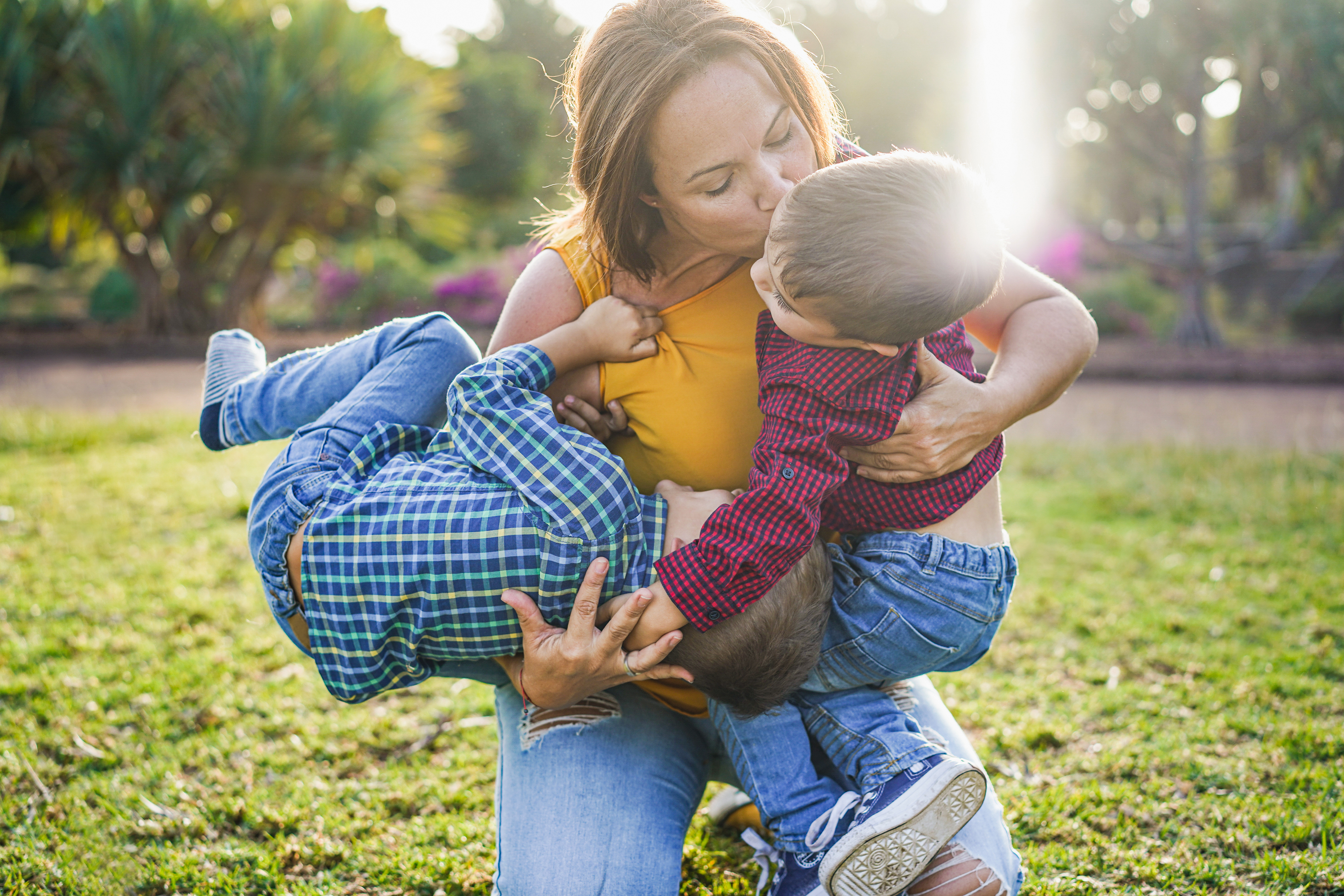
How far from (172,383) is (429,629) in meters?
8.34

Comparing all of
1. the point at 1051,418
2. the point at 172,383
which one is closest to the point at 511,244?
the point at 172,383

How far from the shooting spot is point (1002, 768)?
2482 millimetres

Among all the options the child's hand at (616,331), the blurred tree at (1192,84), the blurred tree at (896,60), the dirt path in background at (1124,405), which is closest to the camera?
the child's hand at (616,331)

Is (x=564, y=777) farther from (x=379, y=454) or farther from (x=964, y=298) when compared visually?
(x=964, y=298)

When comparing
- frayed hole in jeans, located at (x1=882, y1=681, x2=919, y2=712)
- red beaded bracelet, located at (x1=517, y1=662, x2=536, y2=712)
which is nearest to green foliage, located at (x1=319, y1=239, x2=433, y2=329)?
red beaded bracelet, located at (x1=517, y1=662, x2=536, y2=712)

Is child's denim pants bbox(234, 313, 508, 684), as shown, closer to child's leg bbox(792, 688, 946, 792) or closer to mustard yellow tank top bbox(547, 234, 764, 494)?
mustard yellow tank top bbox(547, 234, 764, 494)

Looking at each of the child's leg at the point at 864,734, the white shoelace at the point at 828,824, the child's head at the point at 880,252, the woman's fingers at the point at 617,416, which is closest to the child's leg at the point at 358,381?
the woman's fingers at the point at 617,416

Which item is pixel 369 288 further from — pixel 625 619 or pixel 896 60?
pixel 896 60

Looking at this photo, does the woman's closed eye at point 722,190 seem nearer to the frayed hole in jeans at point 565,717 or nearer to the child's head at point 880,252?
the child's head at point 880,252

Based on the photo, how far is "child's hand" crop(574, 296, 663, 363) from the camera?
1.79 metres

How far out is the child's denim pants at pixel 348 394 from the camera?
180 centimetres

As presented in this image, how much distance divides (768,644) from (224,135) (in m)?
10.6

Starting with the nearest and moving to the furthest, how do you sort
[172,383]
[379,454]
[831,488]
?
[831,488]
[379,454]
[172,383]

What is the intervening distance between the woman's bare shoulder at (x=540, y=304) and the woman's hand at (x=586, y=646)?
589 millimetres
